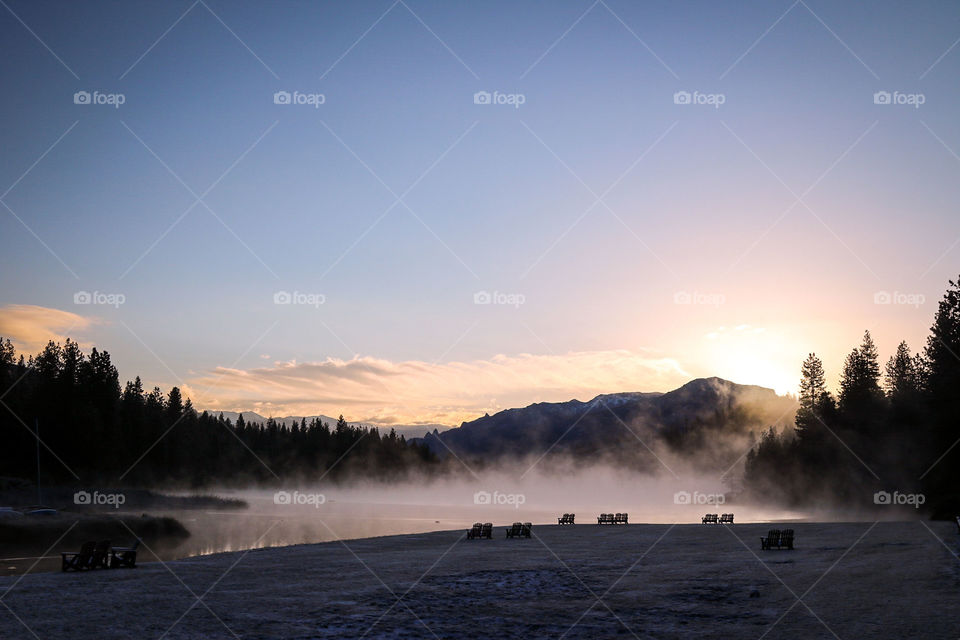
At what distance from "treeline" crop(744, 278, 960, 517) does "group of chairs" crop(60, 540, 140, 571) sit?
66.9m

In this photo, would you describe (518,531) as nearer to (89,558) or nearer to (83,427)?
(89,558)

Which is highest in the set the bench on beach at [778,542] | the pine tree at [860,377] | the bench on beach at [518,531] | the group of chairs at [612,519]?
the pine tree at [860,377]

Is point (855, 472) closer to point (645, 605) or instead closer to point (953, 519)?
point (953, 519)

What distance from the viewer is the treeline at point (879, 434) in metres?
67.8

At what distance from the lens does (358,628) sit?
20.3 m

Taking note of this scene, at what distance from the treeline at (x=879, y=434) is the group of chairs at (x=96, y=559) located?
66.9m

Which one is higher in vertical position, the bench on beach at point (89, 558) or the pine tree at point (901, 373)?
the pine tree at point (901, 373)

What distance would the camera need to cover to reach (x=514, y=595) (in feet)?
86.4

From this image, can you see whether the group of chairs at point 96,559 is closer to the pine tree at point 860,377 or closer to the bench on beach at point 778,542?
the bench on beach at point 778,542

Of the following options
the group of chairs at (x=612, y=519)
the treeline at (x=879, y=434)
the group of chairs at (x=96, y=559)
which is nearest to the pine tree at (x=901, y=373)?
the treeline at (x=879, y=434)

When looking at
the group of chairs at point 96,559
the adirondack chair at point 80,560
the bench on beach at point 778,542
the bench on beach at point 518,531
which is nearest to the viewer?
the adirondack chair at point 80,560

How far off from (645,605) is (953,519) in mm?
52056

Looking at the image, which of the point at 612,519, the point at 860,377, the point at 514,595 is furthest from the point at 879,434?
the point at 514,595

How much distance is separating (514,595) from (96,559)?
65.8 ft
